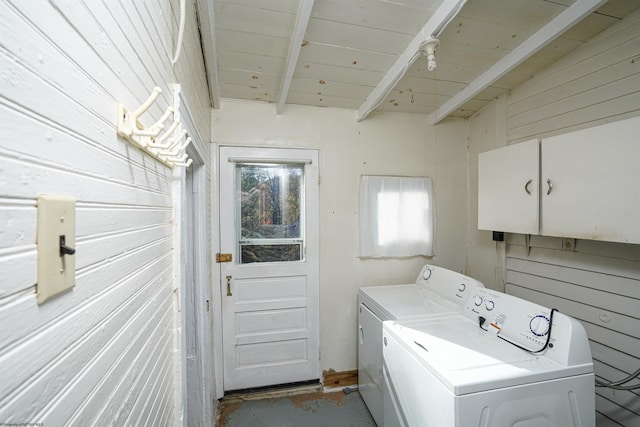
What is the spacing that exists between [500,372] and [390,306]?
2.55ft

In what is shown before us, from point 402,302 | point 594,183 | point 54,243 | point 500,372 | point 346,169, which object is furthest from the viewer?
point 346,169

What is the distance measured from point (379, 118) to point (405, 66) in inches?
31.1

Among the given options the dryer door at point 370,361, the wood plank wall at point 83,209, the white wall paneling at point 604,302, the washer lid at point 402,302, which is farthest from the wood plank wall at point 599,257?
the wood plank wall at point 83,209

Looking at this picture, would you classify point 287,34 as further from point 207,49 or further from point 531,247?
point 531,247

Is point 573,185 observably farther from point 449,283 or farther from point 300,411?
point 300,411

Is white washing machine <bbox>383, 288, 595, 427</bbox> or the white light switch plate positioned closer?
the white light switch plate

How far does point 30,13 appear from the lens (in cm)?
30

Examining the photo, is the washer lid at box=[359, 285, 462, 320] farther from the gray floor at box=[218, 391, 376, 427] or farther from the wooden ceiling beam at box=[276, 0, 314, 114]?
A: the wooden ceiling beam at box=[276, 0, 314, 114]

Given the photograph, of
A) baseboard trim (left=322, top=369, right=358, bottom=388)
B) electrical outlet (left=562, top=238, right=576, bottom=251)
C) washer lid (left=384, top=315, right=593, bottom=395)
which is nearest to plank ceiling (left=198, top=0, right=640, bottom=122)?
electrical outlet (left=562, top=238, right=576, bottom=251)

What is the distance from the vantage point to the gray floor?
194 centimetres

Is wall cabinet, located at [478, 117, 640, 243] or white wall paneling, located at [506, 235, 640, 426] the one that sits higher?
wall cabinet, located at [478, 117, 640, 243]

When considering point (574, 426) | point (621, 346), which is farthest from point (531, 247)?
point (574, 426)

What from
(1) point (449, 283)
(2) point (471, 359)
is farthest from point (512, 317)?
(1) point (449, 283)

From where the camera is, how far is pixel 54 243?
34 cm
